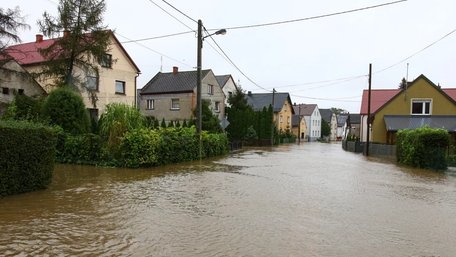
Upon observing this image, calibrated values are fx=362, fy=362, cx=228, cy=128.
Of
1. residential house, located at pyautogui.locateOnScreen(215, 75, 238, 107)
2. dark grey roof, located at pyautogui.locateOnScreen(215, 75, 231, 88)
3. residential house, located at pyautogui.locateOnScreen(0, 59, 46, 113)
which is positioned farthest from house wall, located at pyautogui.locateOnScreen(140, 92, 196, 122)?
residential house, located at pyautogui.locateOnScreen(0, 59, 46, 113)

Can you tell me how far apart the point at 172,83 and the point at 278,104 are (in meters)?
25.4

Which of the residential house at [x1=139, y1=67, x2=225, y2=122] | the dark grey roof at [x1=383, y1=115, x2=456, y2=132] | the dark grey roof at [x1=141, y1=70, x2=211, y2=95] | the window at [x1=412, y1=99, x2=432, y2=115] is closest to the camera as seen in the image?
the dark grey roof at [x1=383, y1=115, x2=456, y2=132]

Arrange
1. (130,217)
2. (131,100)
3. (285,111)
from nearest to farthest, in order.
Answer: (130,217), (131,100), (285,111)

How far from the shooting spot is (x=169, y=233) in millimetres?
6047

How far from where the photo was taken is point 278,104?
2391 inches

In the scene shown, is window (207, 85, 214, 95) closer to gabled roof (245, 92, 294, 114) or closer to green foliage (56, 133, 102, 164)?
gabled roof (245, 92, 294, 114)

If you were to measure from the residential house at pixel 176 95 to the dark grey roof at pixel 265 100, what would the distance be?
714 inches

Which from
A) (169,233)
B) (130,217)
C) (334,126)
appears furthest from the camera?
(334,126)

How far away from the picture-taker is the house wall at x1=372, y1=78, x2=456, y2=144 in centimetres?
3247

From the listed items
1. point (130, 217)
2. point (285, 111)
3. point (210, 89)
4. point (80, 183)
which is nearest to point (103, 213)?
point (130, 217)

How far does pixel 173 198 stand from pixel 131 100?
25356mm

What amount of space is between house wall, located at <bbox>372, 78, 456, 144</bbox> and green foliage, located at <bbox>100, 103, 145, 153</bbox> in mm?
25656

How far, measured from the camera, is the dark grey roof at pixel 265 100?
60.5m

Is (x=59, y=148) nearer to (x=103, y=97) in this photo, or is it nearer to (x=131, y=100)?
(x=103, y=97)
